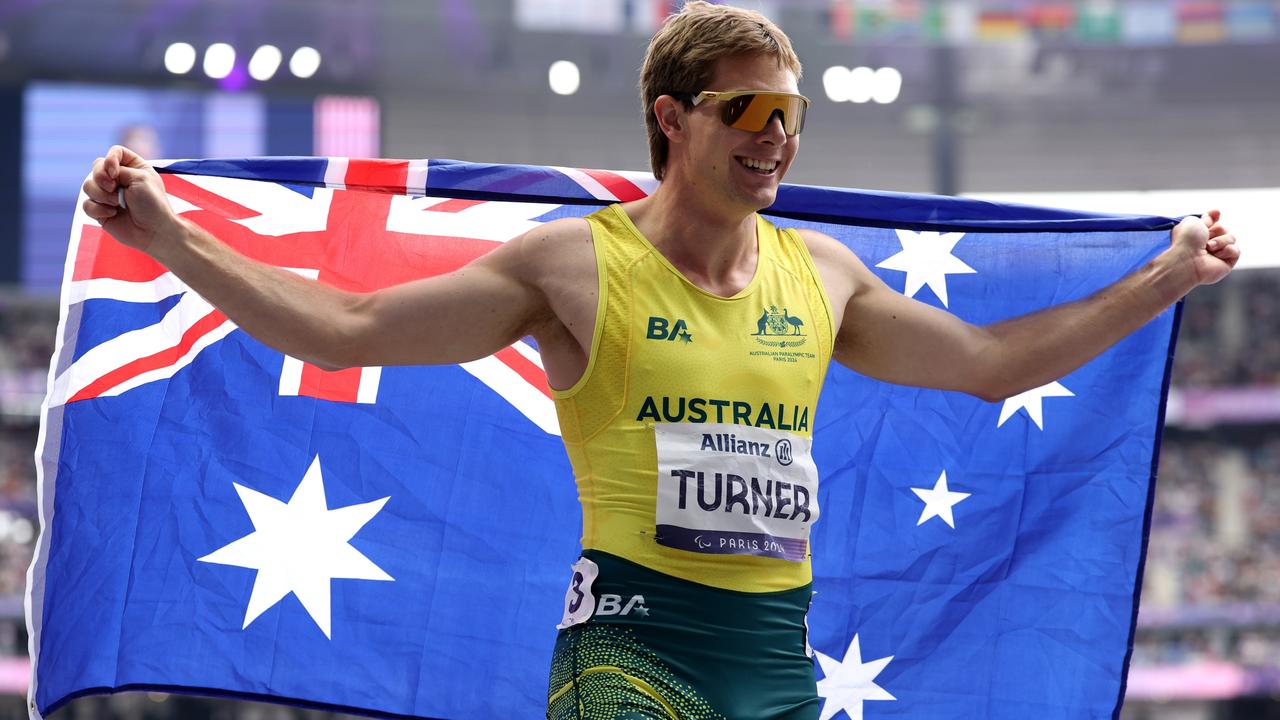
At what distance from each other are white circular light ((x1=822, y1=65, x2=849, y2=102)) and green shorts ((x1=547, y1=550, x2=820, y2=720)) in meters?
22.2

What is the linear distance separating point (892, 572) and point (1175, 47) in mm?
21540

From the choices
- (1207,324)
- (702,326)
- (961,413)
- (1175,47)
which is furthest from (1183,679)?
(702,326)

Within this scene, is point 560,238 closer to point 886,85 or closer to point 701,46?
point 701,46

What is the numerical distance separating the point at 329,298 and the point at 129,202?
397 mm

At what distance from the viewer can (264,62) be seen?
22.7 meters

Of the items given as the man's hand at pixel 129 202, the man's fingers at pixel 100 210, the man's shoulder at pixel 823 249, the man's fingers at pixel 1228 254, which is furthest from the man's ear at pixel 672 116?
the man's fingers at pixel 1228 254

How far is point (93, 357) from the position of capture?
3.58 m

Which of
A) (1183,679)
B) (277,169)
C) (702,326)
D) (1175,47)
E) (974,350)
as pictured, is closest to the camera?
(702,326)

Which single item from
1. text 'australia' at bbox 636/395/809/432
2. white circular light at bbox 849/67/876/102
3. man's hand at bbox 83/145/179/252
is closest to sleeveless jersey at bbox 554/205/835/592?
text 'australia' at bbox 636/395/809/432

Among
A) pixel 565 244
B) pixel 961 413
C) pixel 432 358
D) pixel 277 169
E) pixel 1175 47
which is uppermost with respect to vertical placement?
pixel 1175 47

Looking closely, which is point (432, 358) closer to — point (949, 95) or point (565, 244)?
point (565, 244)

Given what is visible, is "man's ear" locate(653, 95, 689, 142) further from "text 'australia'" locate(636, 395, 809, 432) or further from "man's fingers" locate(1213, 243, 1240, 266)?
"man's fingers" locate(1213, 243, 1240, 266)

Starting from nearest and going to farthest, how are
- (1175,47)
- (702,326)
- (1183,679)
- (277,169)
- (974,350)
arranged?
(702,326) < (974,350) < (277,169) < (1183,679) < (1175,47)

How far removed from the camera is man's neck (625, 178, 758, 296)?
265cm
